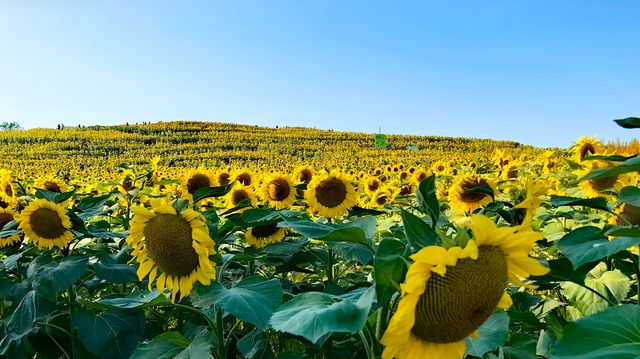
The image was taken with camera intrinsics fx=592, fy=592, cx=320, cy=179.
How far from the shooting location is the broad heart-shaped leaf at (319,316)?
0.94m

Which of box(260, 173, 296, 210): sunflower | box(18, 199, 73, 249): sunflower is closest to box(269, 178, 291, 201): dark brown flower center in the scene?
box(260, 173, 296, 210): sunflower

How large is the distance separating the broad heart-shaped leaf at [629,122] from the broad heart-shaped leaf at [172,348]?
4.21 feet

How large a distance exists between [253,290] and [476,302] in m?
0.68

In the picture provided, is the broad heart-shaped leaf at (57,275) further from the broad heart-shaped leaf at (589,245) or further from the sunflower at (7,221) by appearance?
the broad heart-shaped leaf at (589,245)

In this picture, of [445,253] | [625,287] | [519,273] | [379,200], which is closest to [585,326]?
[519,273]

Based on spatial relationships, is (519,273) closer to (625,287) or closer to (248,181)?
(625,287)

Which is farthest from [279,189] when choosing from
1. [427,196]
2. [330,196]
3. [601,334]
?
[601,334]

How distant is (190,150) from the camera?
95.1ft

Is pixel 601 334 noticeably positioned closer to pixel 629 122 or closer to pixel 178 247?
pixel 629 122

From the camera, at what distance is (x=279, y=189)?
135 inches

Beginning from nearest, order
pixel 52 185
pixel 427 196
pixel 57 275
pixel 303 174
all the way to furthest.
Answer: pixel 427 196 < pixel 57 275 < pixel 52 185 < pixel 303 174

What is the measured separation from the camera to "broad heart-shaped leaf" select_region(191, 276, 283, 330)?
1361 millimetres

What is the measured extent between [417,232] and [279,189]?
2397 mm

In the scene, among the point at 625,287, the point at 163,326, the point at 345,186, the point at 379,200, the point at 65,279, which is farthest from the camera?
the point at 379,200
